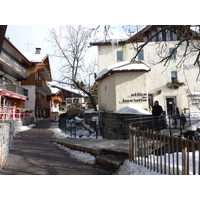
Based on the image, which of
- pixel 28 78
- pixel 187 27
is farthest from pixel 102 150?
pixel 28 78

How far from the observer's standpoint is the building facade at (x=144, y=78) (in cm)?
1083

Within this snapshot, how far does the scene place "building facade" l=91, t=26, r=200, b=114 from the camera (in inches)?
426

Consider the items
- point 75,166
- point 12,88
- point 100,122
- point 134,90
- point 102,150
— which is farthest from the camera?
point 12,88

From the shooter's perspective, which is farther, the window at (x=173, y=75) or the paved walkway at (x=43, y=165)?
the window at (x=173, y=75)

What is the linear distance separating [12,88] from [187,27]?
52.4ft

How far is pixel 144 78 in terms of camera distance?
10.9 meters

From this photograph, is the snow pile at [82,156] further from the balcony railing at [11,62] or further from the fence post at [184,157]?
the balcony railing at [11,62]

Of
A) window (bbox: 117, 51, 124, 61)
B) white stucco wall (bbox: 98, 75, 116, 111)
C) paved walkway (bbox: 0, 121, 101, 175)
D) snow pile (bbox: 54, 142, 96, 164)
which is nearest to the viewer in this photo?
paved walkway (bbox: 0, 121, 101, 175)

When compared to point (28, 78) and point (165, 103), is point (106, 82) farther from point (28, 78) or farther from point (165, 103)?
point (28, 78)

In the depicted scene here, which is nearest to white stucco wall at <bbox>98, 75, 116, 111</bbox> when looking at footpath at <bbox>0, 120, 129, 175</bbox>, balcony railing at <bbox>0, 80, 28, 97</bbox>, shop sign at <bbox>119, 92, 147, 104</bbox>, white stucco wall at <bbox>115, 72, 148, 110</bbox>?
white stucco wall at <bbox>115, 72, 148, 110</bbox>

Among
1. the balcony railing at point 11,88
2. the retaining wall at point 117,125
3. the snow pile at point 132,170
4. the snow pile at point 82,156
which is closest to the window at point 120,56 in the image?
the retaining wall at point 117,125

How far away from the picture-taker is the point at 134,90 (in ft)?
35.5

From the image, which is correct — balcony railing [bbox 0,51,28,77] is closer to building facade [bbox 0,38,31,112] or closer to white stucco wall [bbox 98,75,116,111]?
building facade [bbox 0,38,31,112]

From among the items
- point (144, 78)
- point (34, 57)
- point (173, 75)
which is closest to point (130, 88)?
point (144, 78)
